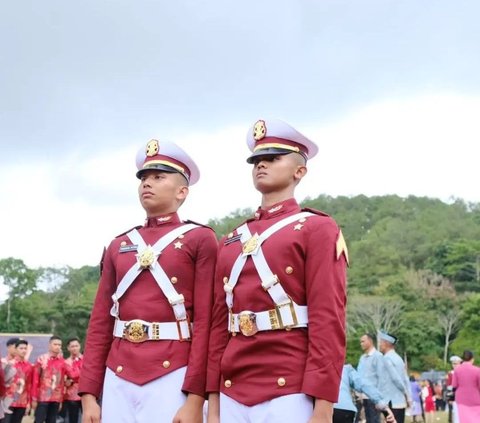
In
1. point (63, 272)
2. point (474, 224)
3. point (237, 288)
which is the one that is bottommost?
point (237, 288)

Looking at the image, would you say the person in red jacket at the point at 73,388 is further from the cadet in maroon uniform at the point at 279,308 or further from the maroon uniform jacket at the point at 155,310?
the cadet in maroon uniform at the point at 279,308

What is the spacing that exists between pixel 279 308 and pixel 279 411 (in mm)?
468

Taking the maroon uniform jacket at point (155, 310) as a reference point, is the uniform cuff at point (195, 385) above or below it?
below

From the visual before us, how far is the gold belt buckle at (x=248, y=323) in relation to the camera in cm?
363

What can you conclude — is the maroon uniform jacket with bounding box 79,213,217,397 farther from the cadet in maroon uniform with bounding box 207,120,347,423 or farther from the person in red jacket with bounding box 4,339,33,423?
the person in red jacket with bounding box 4,339,33,423

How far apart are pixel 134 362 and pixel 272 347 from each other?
3.06ft

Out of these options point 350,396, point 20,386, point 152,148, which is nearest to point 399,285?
point 20,386

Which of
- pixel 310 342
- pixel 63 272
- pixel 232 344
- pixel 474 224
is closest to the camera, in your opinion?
pixel 310 342

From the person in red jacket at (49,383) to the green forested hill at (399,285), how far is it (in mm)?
22159

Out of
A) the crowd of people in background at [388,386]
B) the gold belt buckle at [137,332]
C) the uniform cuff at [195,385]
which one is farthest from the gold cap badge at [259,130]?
the crowd of people in background at [388,386]

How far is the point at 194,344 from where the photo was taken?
13.4ft

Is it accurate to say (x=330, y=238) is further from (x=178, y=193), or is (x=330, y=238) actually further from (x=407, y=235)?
(x=407, y=235)

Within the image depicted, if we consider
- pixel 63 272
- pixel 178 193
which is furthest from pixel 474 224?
pixel 178 193

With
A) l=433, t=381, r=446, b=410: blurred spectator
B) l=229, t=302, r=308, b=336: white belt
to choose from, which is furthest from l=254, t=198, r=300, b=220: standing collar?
l=433, t=381, r=446, b=410: blurred spectator
